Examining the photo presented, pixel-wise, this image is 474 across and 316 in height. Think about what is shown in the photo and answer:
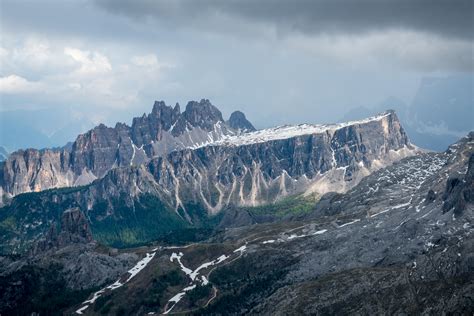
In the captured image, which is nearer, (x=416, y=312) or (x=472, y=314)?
(x=472, y=314)

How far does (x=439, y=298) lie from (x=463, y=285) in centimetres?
844

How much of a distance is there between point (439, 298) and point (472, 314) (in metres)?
14.8

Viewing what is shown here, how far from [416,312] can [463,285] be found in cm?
1659

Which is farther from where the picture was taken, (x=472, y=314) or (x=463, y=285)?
(x=463, y=285)

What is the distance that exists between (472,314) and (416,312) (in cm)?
1832

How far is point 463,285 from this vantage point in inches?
7746

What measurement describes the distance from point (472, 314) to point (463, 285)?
15.8 m

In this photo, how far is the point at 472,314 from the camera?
7170 inches

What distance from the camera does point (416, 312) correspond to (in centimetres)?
19575

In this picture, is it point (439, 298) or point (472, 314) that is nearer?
point (472, 314)
